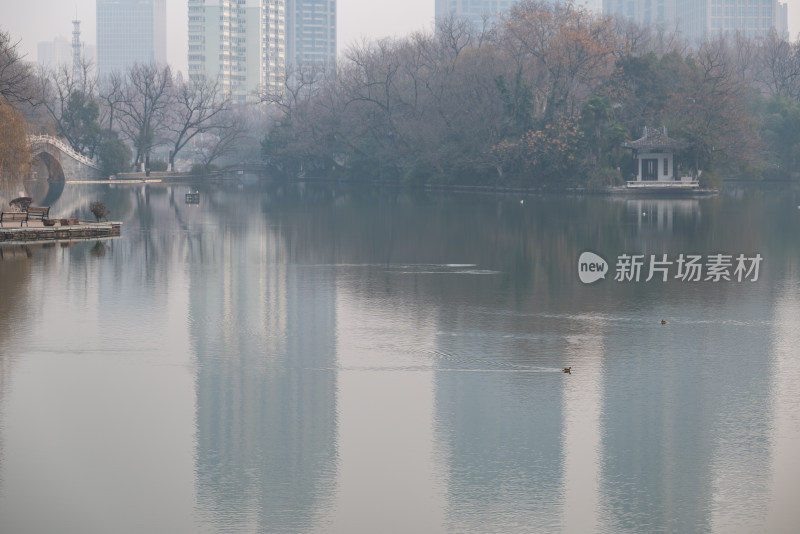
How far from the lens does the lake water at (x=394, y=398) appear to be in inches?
482

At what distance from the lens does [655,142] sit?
90688mm

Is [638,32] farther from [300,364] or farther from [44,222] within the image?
[300,364]

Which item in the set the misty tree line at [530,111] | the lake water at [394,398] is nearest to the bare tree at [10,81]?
the misty tree line at [530,111]

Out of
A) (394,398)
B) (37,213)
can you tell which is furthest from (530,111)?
(394,398)

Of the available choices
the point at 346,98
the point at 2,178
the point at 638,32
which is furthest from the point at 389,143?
the point at 2,178

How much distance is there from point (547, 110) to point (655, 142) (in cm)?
939

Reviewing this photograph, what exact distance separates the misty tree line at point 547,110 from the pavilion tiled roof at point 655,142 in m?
0.82

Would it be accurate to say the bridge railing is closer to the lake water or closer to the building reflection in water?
the lake water

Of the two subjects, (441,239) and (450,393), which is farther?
(441,239)

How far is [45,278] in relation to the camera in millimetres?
30281

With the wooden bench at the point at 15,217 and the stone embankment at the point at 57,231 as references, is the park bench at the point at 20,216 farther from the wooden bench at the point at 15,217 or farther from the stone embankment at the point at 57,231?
the stone embankment at the point at 57,231

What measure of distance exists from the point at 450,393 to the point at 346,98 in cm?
11095

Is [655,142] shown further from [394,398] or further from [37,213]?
[394,398]

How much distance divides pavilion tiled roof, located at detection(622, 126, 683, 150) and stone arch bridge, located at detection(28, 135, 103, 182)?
4984 centimetres
